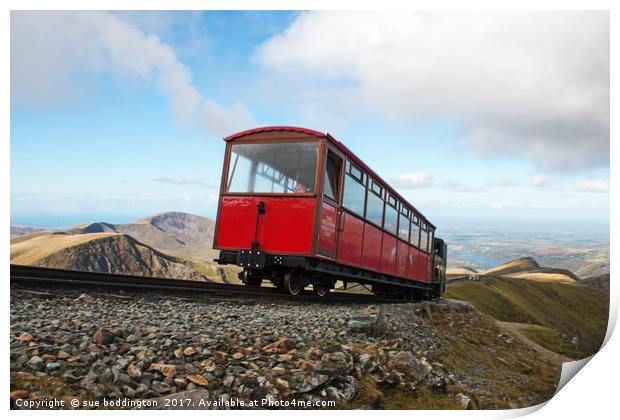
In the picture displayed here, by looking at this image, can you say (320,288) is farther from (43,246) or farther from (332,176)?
(43,246)

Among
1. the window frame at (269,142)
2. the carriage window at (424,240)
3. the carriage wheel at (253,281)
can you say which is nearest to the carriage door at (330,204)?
the window frame at (269,142)

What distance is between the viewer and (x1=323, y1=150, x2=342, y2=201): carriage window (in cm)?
1062

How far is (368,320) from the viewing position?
827 centimetres

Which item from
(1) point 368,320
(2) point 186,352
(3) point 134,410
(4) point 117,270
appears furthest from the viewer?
(4) point 117,270

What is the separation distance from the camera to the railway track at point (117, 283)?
8.22 meters

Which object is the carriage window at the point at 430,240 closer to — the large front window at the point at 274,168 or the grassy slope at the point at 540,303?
the large front window at the point at 274,168

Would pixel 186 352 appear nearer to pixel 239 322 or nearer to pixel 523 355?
pixel 239 322

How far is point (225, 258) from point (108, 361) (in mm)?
6398

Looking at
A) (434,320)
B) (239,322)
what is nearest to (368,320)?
(239,322)

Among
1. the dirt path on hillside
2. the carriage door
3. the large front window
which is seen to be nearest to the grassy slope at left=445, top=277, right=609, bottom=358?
the dirt path on hillside

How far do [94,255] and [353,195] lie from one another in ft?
199

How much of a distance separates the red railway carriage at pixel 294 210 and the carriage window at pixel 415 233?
17.3 feet

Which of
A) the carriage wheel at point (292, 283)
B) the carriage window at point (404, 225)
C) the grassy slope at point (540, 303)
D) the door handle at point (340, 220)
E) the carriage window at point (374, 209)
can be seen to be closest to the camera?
the carriage wheel at point (292, 283)

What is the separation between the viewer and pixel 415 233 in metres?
18.4
